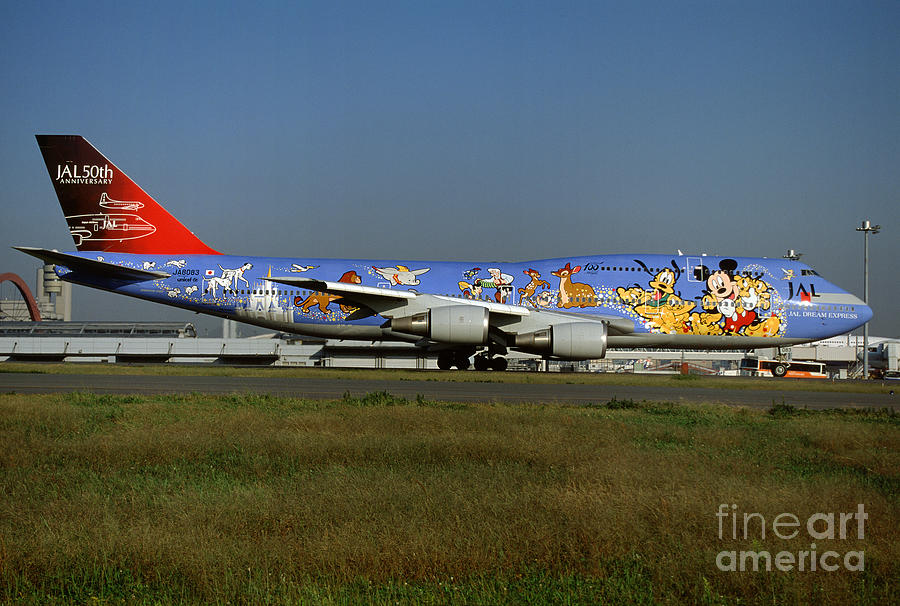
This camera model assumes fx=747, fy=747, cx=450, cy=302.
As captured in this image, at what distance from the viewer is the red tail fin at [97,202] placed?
26812 millimetres

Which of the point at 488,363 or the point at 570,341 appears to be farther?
the point at 488,363

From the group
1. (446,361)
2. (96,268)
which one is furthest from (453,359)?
(96,268)

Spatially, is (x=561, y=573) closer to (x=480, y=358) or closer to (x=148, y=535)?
(x=148, y=535)

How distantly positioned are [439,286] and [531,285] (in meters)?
3.19

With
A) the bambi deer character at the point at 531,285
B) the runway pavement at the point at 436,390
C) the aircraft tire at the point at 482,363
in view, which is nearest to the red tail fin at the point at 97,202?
the runway pavement at the point at 436,390

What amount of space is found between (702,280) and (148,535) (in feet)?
77.1

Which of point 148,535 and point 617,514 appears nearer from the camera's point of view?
point 148,535

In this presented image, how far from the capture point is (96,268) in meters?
25.4

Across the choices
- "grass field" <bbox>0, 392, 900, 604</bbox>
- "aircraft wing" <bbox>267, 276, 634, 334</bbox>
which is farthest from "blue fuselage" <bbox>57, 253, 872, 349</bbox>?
"grass field" <bbox>0, 392, 900, 604</bbox>

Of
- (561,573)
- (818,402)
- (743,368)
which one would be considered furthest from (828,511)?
(743,368)

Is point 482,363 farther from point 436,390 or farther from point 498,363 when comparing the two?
point 436,390

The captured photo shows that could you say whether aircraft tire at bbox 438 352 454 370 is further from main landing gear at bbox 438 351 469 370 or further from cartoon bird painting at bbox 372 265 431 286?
cartoon bird painting at bbox 372 265 431 286

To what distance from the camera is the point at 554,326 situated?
23734 mm

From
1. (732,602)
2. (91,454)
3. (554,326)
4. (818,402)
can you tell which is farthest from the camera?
(554,326)
